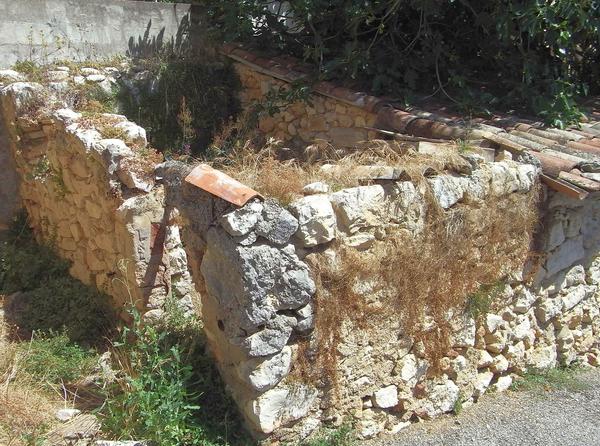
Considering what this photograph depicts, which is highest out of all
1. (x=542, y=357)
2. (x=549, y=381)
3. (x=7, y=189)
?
(x=7, y=189)

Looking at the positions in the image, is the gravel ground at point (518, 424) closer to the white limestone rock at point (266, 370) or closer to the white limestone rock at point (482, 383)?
the white limestone rock at point (482, 383)

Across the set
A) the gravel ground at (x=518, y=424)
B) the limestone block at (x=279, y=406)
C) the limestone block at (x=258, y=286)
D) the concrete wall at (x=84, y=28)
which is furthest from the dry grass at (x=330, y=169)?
the concrete wall at (x=84, y=28)

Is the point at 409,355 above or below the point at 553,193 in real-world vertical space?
below

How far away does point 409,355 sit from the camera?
4.27 m

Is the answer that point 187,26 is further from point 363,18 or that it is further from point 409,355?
point 409,355

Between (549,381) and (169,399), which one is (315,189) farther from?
(549,381)

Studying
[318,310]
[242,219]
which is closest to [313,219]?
[242,219]

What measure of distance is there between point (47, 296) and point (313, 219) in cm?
313

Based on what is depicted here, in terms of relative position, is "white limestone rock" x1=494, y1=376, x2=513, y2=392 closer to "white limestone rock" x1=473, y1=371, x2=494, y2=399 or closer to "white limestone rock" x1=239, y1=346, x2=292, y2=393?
"white limestone rock" x1=473, y1=371, x2=494, y2=399

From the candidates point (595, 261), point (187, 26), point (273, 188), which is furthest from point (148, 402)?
point (187, 26)

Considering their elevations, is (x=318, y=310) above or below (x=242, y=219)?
below

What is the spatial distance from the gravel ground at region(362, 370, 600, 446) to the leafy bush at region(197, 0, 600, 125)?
2512 mm

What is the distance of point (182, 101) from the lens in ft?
24.4

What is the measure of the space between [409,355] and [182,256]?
1.90 meters
